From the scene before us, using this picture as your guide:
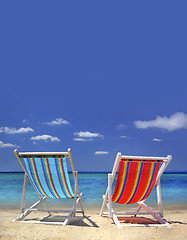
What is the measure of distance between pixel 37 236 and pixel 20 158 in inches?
45.2

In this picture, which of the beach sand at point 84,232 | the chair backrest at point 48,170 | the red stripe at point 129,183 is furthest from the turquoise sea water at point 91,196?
the beach sand at point 84,232

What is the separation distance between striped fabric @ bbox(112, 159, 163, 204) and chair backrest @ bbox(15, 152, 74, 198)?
794 millimetres

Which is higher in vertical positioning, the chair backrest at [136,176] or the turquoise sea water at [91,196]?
the chair backrest at [136,176]

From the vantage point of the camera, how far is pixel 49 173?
315cm

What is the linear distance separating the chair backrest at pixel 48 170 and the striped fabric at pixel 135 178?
2.60 ft

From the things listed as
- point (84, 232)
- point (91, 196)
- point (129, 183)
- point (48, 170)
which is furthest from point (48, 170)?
point (91, 196)

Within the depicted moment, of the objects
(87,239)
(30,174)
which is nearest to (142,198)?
(87,239)

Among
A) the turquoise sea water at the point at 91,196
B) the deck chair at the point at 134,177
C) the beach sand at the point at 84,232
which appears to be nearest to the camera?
the beach sand at the point at 84,232

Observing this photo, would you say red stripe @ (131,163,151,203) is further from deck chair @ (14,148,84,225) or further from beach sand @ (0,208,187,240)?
deck chair @ (14,148,84,225)

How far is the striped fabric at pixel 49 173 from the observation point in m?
3.08

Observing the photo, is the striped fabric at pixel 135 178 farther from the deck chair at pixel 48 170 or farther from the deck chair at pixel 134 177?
the deck chair at pixel 48 170

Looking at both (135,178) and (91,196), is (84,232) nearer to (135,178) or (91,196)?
(135,178)

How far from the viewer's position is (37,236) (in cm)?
250

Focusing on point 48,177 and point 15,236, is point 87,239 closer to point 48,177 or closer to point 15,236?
point 15,236
